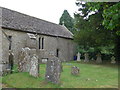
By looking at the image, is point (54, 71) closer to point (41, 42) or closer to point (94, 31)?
point (94, 31)

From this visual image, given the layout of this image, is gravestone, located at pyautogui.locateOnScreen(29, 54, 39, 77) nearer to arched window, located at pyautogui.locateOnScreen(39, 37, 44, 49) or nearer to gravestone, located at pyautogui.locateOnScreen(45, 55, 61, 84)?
gravestone, located at pyautogui.locateOnScreen(45, 55, 61, 84)


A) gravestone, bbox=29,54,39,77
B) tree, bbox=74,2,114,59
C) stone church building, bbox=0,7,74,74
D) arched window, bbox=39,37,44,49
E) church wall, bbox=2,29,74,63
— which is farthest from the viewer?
arched window, bbox=39,37,44,49

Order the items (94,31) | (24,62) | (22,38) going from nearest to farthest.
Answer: (24,62) → (94,31) → (22,38)

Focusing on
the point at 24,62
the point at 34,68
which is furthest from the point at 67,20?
the point at 34,68

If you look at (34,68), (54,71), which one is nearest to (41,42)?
(34,68)

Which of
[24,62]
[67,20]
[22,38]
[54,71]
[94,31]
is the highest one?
[67,20]

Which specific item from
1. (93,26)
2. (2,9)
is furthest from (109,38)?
(2,9)

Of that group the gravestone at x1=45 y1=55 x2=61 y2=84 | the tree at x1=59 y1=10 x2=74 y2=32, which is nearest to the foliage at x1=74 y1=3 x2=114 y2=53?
the gravestone at x1=45 y1=55 x2=61 y2=84

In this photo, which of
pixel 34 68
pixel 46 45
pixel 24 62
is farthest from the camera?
pixel 46 45

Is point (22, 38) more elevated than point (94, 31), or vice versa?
point (94, 31)

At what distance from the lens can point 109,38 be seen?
17.0 metres

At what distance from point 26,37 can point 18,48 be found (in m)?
1.97

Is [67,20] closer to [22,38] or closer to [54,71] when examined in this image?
[22,38]

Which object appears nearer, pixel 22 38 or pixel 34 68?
pixel 34 68
